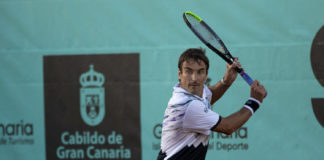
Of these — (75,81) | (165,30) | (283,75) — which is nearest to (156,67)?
(165,30)

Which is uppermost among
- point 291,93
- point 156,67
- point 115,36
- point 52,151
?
point 115,36

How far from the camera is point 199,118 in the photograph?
2.34m

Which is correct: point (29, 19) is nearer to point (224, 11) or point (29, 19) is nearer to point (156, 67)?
point (156, 67)

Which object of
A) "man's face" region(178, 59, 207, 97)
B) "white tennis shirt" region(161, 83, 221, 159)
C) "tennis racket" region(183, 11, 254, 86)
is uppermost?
"tennis racket" region(183, 11, 254, 86)

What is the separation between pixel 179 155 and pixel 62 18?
1.80m

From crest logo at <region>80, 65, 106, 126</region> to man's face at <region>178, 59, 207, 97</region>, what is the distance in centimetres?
134

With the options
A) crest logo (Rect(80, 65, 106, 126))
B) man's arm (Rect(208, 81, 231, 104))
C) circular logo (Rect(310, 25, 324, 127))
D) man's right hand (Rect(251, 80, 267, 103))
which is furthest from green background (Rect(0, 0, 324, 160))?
man's right hand (Rect(251, 80, 267, 103))

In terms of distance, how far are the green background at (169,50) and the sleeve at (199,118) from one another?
112cm

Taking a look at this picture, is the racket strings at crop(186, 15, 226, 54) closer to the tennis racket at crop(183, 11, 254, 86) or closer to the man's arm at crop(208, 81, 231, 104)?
the tennis racket at crop(183, 11, 254, 86)

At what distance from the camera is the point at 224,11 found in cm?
340

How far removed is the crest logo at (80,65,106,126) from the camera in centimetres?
360

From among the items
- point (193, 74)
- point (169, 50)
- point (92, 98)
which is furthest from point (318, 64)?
point (92, 98)

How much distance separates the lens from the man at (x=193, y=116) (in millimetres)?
2336

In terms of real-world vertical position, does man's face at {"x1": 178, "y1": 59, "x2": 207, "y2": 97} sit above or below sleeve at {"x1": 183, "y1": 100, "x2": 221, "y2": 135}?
above
